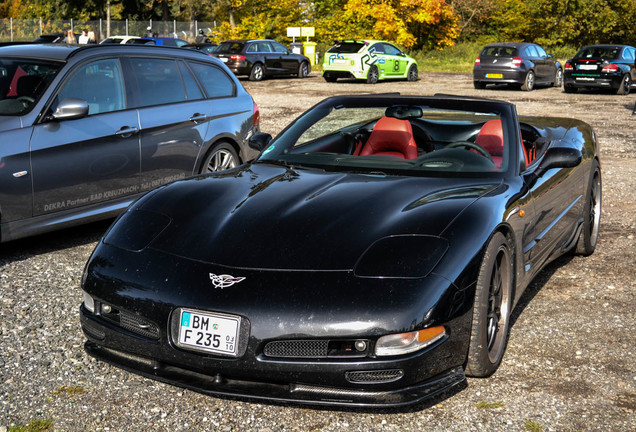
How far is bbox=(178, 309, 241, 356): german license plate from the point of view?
335 cm

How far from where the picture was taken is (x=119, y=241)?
397cm

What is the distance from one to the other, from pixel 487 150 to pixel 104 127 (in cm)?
315

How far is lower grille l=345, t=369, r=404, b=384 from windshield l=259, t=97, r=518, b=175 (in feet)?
5.06

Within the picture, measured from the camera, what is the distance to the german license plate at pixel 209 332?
11.0 feet

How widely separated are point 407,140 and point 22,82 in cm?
318

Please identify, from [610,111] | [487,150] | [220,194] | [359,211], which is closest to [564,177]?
[487,150]

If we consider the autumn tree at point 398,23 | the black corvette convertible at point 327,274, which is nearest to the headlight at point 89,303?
the black corvette convertible at point 327,274

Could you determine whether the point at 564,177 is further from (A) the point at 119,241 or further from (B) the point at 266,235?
(A) the point at 119,241

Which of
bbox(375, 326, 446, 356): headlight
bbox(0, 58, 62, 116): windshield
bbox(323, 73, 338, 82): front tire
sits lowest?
bbox(323, 73, 338, 82): front tire

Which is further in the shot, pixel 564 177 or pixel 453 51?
pixel 453 51

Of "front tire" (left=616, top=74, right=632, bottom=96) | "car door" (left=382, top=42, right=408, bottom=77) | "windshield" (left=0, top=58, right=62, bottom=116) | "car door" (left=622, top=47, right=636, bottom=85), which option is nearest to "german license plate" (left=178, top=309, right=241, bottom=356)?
→ "windshield" (left=0, top=58, right=62, bottom=116)

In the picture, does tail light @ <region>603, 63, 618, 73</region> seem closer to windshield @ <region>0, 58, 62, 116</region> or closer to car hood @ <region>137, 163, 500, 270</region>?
windshield @ <region>0, 58, 62, 116</region>

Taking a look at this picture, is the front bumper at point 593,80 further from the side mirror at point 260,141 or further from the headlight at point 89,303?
the headlight at point 89,303

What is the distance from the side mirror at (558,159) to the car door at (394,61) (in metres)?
25.2
